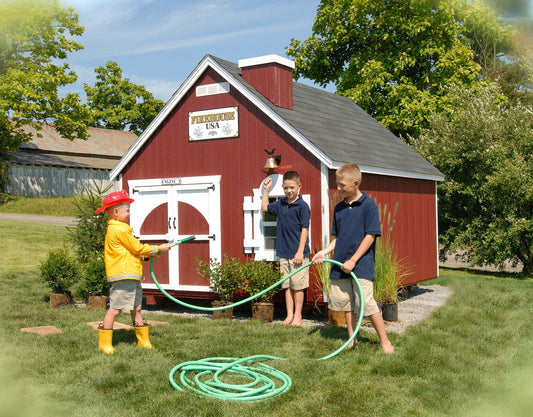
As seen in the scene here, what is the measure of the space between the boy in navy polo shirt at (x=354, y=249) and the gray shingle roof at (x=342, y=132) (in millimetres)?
2254

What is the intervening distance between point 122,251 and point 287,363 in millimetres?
2114

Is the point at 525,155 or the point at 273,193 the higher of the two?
the point at 525,155

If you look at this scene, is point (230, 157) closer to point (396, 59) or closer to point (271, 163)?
point (271, 163)

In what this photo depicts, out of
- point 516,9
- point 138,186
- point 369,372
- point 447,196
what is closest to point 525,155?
point 447,196

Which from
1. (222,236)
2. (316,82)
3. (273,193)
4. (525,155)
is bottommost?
(222,236)

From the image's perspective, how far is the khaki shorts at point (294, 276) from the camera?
784 cm

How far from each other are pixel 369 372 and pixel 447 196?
39.1 feet

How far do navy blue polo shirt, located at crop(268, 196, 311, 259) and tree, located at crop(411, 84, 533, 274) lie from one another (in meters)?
9.17

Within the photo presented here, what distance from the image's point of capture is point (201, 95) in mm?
9750

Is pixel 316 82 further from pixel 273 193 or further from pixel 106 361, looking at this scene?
pixel 106 361

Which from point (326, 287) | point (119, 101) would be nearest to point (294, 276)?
point (326, 287)

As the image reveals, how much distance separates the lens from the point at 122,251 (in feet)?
19.9

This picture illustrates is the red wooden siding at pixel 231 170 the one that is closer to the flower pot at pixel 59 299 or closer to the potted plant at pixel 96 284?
the potted plant at pixel 96 284

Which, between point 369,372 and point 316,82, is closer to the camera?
point 369,372
